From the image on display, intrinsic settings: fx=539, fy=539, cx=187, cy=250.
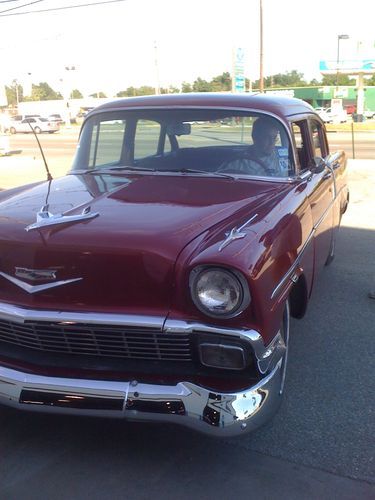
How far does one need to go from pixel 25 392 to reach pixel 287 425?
1400 millimetres

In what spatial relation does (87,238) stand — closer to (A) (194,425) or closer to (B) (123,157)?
(A) (194,425)

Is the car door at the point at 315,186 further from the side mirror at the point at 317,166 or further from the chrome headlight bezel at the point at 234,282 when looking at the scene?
the chrome headlight bezel at the point at 234,282

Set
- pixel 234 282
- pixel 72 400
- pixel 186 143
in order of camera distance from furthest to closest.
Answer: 1. pixel 186 143
2. pixel 72 400
3. pixel 234 282

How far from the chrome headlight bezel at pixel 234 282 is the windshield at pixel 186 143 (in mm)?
1413

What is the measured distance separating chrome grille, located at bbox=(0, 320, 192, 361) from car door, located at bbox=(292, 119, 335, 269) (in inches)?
62.2

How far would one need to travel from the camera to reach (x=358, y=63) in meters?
45.9

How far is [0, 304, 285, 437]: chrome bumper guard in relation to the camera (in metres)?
2.31

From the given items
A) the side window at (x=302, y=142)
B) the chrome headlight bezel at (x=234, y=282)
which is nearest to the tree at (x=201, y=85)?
the side window at (x=302, y=142)

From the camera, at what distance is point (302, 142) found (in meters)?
4.10

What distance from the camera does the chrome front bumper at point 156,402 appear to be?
2.31 m

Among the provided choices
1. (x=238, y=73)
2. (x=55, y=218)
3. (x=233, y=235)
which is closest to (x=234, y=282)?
(x=233, y=235)

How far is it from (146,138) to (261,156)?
93 cm

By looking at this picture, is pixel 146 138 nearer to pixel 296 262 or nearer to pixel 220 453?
pixel 296 262

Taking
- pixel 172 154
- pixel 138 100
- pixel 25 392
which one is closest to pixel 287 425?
pixel 25 392
